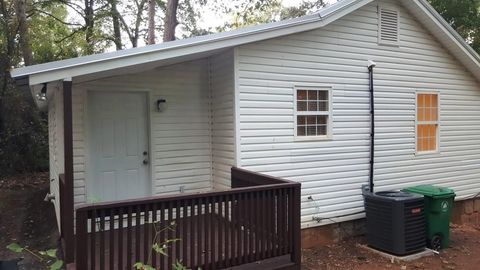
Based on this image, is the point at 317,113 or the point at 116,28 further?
the point at 116,28

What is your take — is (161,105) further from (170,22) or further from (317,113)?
(170,22)

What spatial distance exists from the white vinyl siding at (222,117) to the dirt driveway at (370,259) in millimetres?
1725

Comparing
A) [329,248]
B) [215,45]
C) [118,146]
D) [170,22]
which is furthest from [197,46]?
[170,22]

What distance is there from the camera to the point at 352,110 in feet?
22.3

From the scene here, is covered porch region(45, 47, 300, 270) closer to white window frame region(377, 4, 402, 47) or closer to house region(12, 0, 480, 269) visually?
house region(12, 0, 480, 269)

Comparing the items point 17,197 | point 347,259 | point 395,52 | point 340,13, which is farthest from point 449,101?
point 17,197

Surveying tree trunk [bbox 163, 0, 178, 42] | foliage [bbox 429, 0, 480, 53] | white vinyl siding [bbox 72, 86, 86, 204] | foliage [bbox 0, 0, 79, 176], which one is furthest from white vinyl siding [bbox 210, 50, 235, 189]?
foliage [bbox 429, 0, 480, 53]

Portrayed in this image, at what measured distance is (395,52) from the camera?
24.3ft

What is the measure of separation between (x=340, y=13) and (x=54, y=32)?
16.3 m

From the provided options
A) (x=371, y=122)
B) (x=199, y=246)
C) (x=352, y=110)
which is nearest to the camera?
(x=199, y=246)

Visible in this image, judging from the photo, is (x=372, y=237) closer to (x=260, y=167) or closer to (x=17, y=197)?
(x=260, y=167)

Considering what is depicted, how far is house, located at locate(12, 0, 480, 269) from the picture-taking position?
5.50 metres

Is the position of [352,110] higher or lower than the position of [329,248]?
higher

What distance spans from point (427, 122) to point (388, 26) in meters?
2.11
